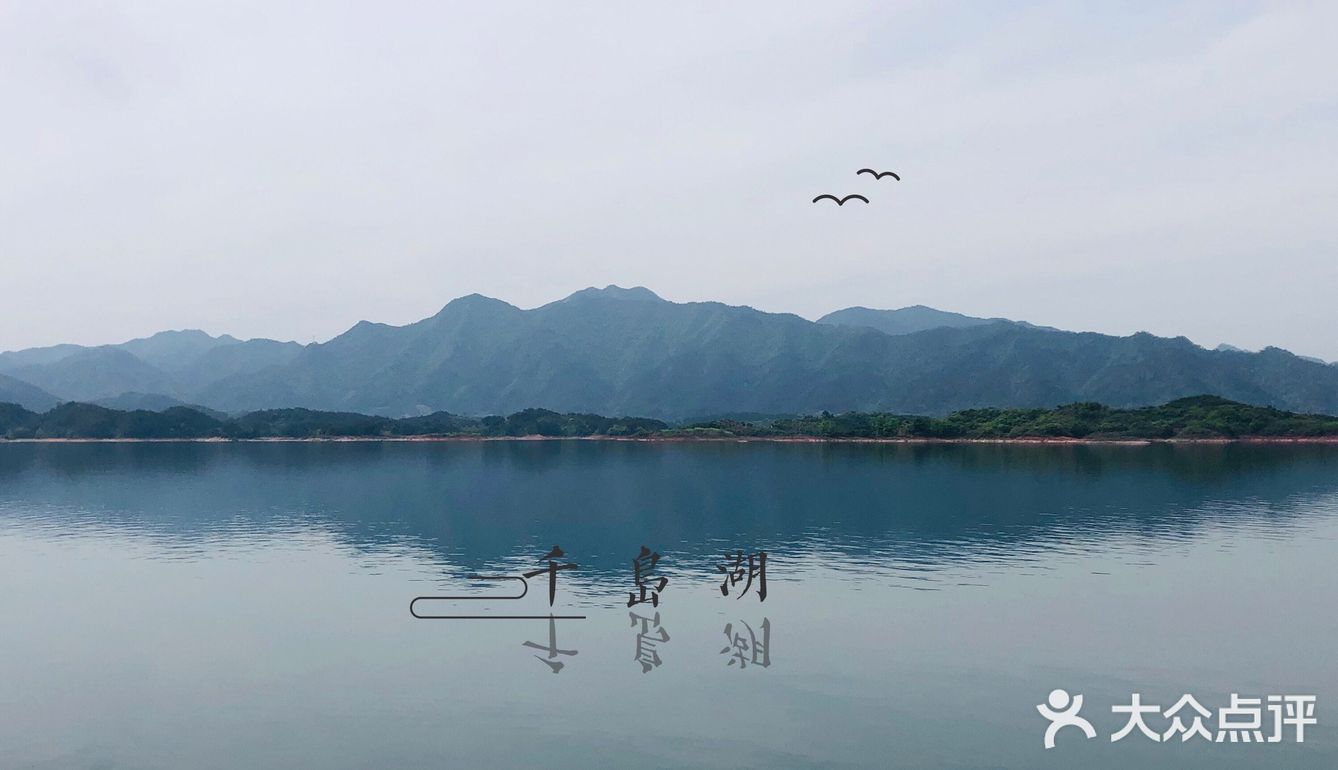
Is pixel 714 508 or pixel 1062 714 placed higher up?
pixel 714 508

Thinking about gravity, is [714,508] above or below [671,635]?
above

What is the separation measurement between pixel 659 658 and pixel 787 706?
7.41 metres

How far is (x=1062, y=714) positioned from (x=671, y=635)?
16911 millimetres

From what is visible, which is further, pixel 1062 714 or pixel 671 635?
pixel 671 635

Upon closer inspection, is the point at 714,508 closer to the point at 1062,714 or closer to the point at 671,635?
the point at 671,635

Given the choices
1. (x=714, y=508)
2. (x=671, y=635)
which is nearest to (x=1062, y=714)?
(x=671, y=635)

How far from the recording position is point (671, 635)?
4119 centimetres

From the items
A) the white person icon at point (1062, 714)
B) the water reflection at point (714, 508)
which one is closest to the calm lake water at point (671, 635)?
the white person icon at point (1062, 714)

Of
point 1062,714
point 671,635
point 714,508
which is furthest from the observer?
point 714,508

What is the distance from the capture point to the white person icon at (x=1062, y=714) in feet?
95.8

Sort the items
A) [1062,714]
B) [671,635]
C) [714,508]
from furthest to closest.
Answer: [714,508] < [671,635] < [1062,714]

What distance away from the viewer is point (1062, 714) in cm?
3034

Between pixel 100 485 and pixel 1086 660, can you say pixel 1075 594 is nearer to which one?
pixel 1086 660

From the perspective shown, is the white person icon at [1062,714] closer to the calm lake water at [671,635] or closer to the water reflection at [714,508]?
the calm lake water at [671,635]
